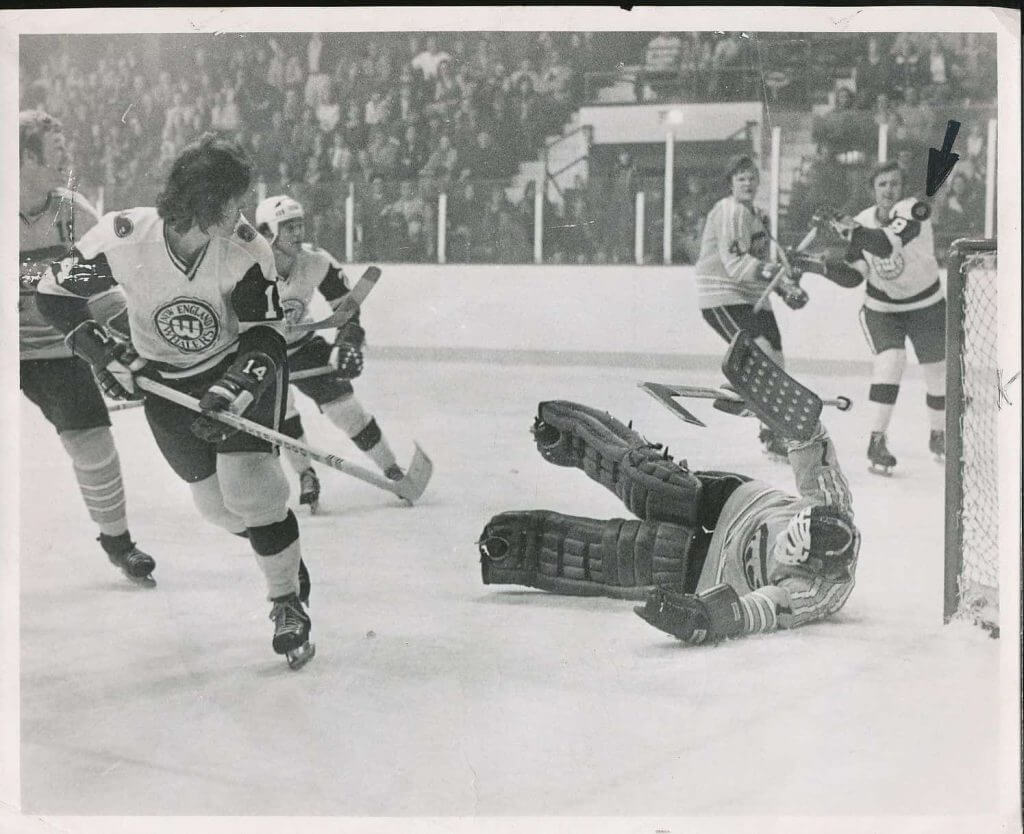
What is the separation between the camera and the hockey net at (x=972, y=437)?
2365 millimetres

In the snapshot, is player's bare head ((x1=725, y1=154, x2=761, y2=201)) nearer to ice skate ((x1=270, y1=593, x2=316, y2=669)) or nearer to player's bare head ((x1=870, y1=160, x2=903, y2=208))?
player's bare head ((x1=870, y1=160, x2=903, y2=208))

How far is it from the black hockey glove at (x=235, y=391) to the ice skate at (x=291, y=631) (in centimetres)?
38

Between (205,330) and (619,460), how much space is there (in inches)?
37.0

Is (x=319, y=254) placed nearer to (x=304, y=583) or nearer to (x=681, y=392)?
(x=304, y=583)

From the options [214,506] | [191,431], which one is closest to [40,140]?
[191,431]

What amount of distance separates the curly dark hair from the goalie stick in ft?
3.27

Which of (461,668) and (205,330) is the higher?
(205,330)

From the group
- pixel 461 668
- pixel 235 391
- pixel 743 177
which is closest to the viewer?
pixel 235 391

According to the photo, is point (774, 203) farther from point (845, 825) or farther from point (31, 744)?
point (31, 744)

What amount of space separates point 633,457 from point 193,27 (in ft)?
4.47

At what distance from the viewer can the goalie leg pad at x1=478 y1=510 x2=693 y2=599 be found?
7.60ft

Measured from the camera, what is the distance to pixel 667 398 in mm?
2369

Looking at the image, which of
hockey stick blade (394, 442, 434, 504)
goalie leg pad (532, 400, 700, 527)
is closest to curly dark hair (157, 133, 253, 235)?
hockey stick blade (394, 442, 434, 504)

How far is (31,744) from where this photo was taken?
231cm
